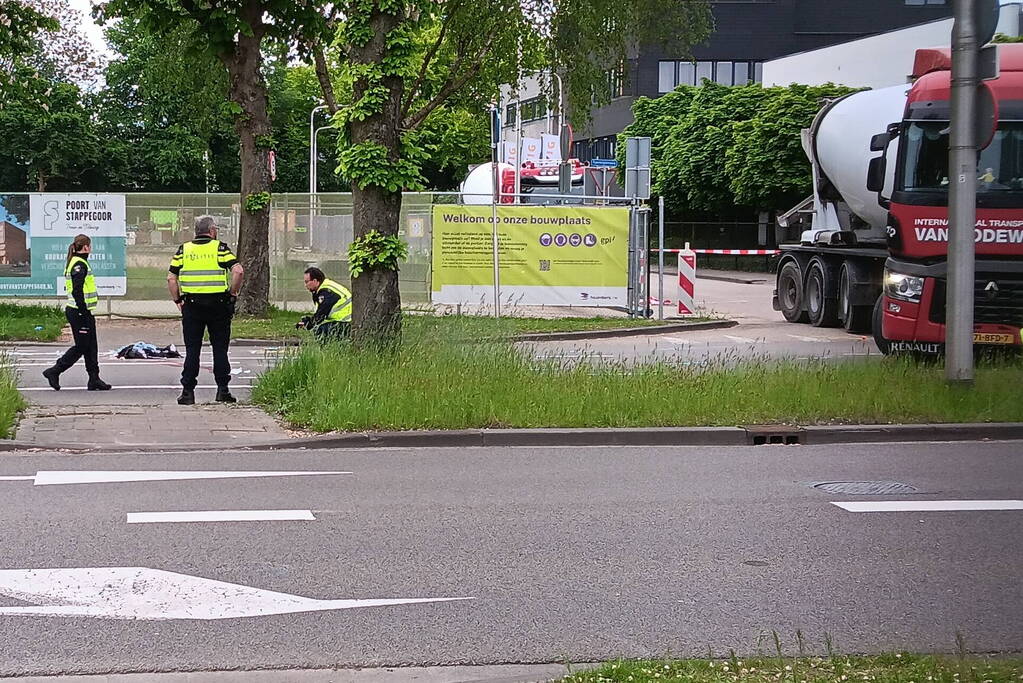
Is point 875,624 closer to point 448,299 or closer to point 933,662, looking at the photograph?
point 933,662

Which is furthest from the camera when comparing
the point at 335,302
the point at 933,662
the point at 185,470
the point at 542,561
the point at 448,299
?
the point at 448,299

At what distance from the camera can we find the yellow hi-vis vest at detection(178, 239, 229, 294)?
13297mm

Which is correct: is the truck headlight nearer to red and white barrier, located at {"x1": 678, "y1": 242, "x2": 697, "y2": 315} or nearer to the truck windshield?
the truck windshield

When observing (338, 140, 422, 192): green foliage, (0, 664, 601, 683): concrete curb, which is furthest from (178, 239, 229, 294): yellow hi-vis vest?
(0, 664, 601, 683): concrete curb

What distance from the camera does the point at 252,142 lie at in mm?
Result: 23062

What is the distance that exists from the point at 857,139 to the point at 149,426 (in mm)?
15425

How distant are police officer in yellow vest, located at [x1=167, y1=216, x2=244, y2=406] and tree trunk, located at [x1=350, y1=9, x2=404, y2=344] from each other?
1.35 m

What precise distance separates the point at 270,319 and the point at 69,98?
1580 inches

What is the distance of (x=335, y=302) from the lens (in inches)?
608

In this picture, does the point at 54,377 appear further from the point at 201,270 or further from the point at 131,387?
the point at 201,270

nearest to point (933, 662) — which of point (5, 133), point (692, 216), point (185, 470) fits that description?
point (185, 470)

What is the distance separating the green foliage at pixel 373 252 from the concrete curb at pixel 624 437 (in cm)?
322

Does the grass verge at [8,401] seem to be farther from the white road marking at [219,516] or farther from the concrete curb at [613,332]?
the concrete curb at [613,332]

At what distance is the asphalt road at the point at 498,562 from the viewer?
5.76 meters
